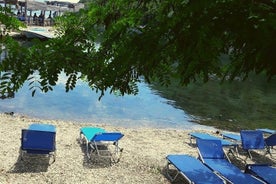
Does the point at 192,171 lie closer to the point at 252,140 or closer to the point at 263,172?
the point at 263,172

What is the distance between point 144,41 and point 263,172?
19.6 ft

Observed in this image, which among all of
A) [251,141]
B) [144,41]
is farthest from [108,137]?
[144,41]

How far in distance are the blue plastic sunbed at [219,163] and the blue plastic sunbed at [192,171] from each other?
0.32 metres

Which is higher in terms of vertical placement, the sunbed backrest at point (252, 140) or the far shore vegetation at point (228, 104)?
the sunbed backrest at point (252, 140)

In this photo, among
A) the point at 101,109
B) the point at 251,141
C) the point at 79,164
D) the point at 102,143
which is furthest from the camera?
the point at 101,109

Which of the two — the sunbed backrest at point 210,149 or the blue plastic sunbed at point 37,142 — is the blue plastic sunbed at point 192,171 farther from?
the blue plastic sunbed at point 37,142

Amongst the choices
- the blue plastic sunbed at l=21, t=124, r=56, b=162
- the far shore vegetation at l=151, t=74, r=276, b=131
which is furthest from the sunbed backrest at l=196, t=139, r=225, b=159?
the far shore vegetation at l=151, t=74, r=276, b=131

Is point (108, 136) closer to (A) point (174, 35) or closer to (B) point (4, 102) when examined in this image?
(A) point (174, 35)

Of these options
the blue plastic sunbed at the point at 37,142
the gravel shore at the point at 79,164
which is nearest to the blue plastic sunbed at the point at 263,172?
the gravel shore at the point at 79,164

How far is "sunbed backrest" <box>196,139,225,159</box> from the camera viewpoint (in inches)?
374

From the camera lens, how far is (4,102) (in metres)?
18.6

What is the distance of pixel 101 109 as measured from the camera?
1936 cm

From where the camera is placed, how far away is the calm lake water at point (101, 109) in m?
17.4

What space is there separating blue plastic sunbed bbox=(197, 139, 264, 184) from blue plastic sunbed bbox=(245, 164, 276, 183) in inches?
7.9
